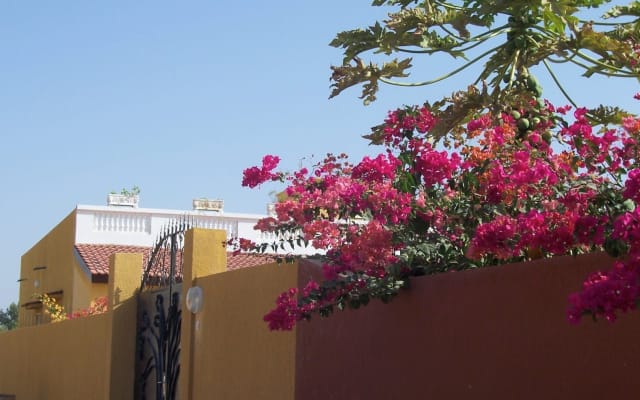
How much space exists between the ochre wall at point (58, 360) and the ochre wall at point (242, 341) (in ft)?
9.54

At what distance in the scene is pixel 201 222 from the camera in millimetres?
23672

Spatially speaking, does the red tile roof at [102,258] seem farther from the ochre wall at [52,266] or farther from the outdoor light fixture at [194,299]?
the outdoor light fixture at [194,299]

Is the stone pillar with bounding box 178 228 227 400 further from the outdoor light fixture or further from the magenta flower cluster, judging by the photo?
the magenta flower cluster

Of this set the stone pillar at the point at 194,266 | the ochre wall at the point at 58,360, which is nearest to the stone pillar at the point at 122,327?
the ochre wall at the point at 58,360

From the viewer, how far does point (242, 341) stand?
28.3 feet

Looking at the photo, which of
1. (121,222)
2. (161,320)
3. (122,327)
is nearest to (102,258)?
(121,222)

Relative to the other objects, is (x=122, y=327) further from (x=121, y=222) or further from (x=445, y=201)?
(x=121, y=222)

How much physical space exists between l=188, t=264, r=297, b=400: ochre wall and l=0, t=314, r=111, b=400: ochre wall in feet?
9.54

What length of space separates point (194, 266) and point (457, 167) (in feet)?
16.0

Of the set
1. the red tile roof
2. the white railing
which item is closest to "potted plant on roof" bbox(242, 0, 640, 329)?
the red tile roof

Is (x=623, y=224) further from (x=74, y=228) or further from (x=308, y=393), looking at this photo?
(x=74, y=228)

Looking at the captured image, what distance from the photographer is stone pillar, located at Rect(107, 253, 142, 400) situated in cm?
1200

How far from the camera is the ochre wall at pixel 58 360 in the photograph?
13047 mm

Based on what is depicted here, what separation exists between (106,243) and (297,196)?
18086 millimetres
